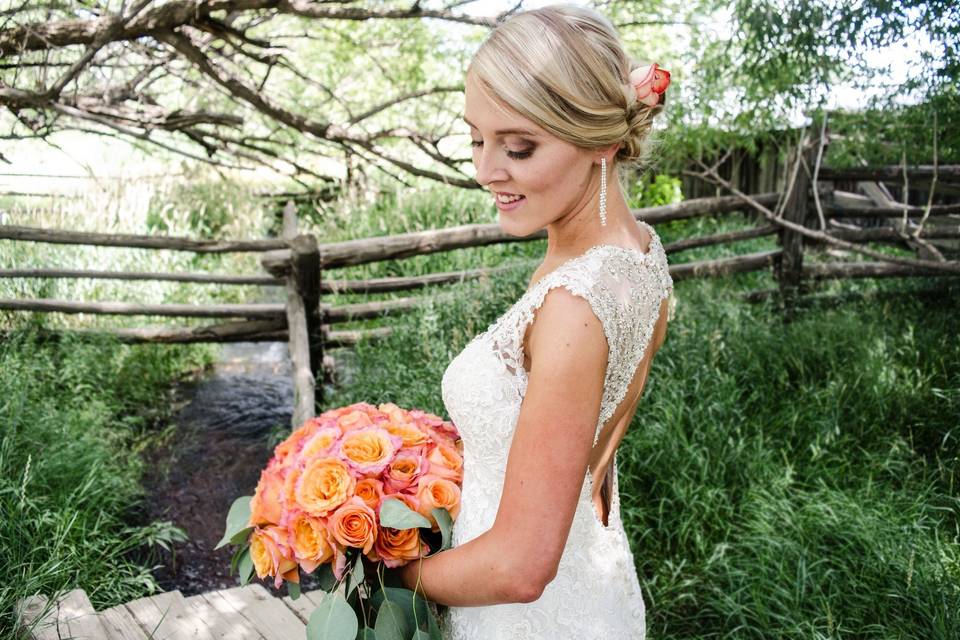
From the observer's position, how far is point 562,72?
138cm

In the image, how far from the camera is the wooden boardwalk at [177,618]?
8.18 ft

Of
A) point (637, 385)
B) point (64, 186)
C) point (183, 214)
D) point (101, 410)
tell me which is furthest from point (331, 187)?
point (637, 385)

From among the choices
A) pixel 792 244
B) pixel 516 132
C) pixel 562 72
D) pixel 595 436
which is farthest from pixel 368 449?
pixel 792 244

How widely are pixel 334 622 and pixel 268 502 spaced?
27 cm

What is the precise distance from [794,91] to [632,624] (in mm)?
3749

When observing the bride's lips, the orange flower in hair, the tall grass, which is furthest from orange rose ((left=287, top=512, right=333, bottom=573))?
the tall grass

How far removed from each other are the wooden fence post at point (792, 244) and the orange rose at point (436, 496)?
5.15 meters

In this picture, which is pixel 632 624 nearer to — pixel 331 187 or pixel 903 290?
pixel 903 290

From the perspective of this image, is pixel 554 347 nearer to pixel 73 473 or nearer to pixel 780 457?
pixel 780 457

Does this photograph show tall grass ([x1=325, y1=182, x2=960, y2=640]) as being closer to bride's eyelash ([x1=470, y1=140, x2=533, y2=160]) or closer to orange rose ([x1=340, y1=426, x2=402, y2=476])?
orange rose ([x1=340, y1=426, x2=402, y2=476])

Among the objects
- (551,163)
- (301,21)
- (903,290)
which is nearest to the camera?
(551,163)

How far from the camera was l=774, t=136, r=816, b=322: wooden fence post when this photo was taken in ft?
20.7

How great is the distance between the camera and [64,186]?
25.1 ft

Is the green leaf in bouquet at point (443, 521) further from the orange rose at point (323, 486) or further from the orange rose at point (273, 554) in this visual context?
the orange rose at point (273, 554)
